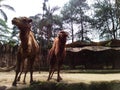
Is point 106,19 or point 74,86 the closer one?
point 74,86

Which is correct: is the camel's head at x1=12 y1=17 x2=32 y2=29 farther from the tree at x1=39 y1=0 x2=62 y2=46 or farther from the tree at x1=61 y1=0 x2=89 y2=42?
the tree at x1=61 y1=0 x2=89 y2=42

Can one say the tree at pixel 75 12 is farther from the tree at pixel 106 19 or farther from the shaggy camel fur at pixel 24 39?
the shaggy camel fur at pixel 24 39

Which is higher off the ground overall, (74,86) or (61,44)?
(61,44)

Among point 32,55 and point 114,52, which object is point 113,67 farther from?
point 32,55

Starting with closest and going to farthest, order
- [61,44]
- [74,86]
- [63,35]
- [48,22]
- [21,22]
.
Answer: [74,86] < [21,22] < [63,35] < [61,44] < [48,22]

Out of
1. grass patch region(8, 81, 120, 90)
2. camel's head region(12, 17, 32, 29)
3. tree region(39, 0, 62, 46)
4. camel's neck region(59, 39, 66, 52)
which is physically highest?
tree region(39, 0, 62, 46)

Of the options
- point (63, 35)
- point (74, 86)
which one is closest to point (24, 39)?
point (63, 35)

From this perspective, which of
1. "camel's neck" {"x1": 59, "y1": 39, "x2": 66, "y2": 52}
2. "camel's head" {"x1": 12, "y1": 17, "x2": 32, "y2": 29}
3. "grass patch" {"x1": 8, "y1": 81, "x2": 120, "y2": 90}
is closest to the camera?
"grass patch" {"x1": 8, "y1": 81, "x2": 120, "y2": 90}

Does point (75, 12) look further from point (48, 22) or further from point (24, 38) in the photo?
point (24, 38)

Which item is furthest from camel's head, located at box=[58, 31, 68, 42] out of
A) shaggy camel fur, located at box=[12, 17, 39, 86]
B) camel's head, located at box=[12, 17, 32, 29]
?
camel's head, located at box=[12, 17, 32, 29]

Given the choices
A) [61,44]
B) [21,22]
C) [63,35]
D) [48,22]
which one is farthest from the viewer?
[48,22]

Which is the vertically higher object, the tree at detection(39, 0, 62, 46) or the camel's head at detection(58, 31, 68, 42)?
the tree at detection(39, 0, 62, 46)

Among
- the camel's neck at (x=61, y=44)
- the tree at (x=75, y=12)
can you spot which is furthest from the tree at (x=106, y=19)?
the camel's neck at (x=61, y=44)

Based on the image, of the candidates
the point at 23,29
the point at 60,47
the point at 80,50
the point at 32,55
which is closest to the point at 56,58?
the point at 60,47
